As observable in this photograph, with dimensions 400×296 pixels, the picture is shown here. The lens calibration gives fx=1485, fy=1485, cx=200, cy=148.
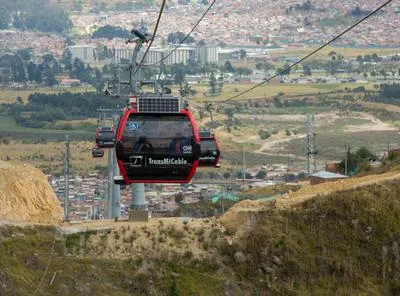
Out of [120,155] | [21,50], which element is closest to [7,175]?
[120,155]

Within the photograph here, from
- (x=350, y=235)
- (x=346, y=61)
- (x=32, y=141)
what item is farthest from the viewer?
(x=346, y=61)

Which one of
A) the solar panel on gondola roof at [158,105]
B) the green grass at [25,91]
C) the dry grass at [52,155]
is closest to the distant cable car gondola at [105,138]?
the solar panel on gondola roof at [158,105]

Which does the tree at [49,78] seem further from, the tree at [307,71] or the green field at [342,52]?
the green field at [342,52]

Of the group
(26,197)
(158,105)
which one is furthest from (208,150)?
(26,197)

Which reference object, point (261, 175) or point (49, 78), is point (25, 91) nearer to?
point (49, 78)

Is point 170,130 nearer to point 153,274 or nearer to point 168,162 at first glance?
point 168,162

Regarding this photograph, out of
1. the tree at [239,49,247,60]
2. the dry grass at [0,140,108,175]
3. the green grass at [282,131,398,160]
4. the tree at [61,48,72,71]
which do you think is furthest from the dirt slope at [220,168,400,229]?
the tree at [239,49,247,60]

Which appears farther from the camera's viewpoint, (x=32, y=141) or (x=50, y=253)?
(x=32, y=141)

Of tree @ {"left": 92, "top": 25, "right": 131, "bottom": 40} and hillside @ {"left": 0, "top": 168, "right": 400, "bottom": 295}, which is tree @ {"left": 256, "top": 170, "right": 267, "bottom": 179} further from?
tree @ {"left": 92, "top": 25, "right": 131, "bottom": 40}
